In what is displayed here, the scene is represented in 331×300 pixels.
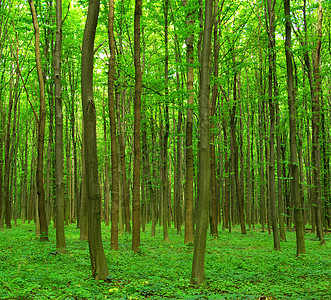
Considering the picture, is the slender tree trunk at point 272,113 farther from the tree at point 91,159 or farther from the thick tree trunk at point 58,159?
the thick tree trunk at point 58,159

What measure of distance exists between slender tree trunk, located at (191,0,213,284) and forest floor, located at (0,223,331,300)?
1.44 feet

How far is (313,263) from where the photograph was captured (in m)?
8.98

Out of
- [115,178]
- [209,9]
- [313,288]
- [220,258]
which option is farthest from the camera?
[115,178]

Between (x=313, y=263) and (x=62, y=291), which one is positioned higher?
(x=62, y=291)

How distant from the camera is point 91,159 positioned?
6.58 metres

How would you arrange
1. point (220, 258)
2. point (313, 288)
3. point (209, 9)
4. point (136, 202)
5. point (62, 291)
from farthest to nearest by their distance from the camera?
point (136, 202), point (220, 258), point (209, 9), point (313, 288), point (62, 291)

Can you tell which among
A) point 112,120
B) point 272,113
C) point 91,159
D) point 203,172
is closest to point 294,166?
point 272,113

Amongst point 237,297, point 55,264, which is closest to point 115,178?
point 55,264

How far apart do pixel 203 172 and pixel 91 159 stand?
7.96ft

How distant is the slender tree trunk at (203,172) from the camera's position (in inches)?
245

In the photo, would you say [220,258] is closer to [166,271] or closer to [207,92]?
[166,271]

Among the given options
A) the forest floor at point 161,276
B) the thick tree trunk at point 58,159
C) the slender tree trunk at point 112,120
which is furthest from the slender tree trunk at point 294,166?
the thick tree trunk at point 58,159

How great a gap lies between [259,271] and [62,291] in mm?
5043

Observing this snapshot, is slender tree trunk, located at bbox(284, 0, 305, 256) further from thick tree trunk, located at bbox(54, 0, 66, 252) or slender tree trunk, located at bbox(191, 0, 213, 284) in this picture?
thick tree trunk, located at bbox(54, 0, 66, 252)
